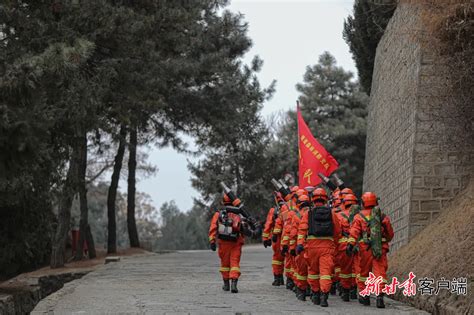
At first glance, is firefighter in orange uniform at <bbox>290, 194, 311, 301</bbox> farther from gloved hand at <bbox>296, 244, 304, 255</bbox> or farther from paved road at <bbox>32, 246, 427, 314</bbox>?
paved road at <bbox>32, 246, 427, 314</bbox>

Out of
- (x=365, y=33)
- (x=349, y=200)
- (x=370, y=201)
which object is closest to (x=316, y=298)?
(x=370, y=201)

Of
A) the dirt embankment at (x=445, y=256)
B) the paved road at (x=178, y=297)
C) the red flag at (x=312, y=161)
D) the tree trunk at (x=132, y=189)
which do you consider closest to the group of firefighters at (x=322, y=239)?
the paved road at (x=178, y=297)

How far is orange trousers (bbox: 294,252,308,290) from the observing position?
12156 mm

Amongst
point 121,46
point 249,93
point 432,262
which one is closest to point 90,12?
point 121,46

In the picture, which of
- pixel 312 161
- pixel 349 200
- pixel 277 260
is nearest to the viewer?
pixel 349 200

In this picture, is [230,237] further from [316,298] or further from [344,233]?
[316,298]

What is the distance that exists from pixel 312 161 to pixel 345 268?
6233 mm

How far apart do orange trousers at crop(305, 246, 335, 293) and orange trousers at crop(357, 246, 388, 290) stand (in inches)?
18.5

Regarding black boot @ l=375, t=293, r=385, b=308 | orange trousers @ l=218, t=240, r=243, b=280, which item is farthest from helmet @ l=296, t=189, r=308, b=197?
black boot @ l=375, t=293, r=385, b=308

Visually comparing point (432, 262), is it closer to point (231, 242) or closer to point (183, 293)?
point (231, 242)

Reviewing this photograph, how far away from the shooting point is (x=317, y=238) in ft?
37.6

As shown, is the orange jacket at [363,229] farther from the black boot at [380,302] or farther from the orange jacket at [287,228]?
the orange jacket at [287,228]

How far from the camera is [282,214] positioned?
44.4 feet

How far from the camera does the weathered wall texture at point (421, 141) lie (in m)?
15.2
